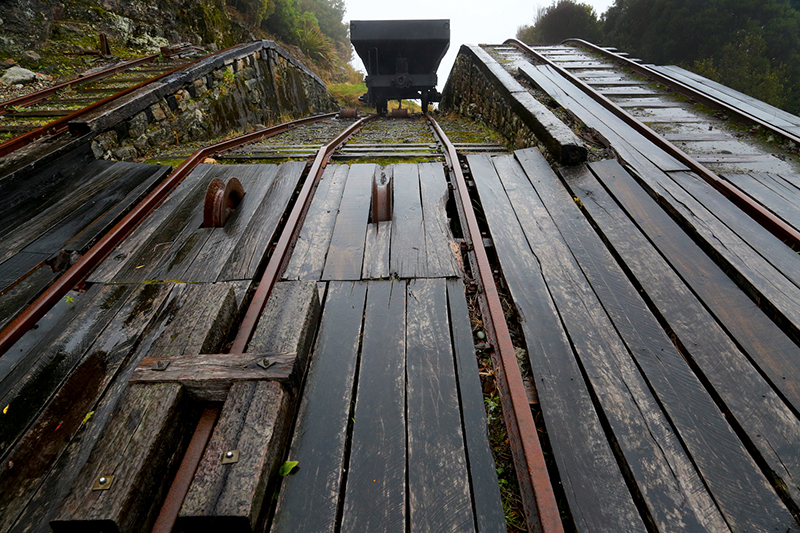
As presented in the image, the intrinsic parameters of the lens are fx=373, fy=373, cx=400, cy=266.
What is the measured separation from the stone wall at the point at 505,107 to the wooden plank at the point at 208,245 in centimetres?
299

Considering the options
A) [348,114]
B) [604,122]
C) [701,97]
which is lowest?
[348,114]

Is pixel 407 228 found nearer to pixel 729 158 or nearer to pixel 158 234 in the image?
pixel 158 234

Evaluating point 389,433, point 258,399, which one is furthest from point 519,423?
point 258,399

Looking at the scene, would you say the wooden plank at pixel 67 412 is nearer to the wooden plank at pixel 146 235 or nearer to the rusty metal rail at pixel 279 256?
the wooden plank at pixel 146 235

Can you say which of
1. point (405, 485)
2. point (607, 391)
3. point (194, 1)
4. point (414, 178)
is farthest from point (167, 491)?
point (194, 1)

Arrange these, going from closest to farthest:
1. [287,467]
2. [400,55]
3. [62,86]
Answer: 1. [287,467]
2. [62,86]
3. [400,55]

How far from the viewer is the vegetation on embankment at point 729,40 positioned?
15.1 meters

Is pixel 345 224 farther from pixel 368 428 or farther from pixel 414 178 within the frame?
pixel 368 428

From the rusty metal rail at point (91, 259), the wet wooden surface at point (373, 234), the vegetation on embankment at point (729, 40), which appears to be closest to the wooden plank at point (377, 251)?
the wet wooden surface at point (373, 234)

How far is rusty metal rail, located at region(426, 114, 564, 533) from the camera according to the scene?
1.32m

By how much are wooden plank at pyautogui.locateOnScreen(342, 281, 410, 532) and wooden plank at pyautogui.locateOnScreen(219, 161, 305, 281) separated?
3.21 feet

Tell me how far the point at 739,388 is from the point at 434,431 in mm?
1460

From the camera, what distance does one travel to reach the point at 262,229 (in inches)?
120

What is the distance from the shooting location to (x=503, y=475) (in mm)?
1512
